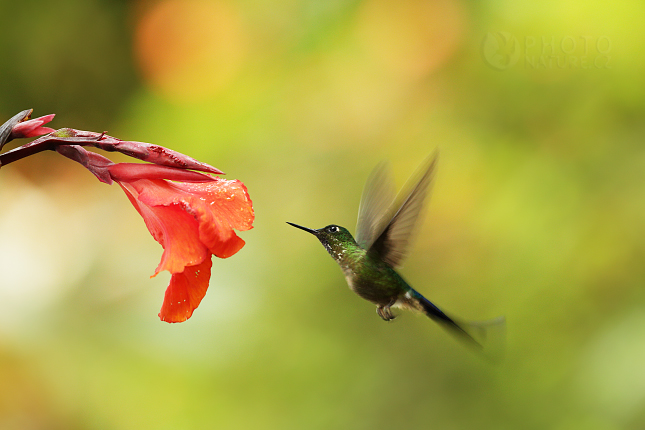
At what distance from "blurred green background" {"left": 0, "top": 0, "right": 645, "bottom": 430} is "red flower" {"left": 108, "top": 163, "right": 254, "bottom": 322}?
138 cm

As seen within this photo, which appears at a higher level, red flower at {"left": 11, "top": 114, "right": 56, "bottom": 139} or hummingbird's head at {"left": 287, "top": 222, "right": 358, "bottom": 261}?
red flower at {"left": 11, "top": 114, "right": 56, "bottom": 139}

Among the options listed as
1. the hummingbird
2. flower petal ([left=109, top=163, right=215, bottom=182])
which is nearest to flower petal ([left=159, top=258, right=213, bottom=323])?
flower petal ([left=109, top=163, right=215, bottom=182])

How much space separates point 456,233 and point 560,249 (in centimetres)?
37

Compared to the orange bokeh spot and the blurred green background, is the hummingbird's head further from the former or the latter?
the orange bokeh spot

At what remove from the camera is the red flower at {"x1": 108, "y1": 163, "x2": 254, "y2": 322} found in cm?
61

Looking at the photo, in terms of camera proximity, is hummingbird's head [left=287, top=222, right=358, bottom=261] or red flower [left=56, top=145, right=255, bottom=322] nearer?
red flower [left=56, top=145, right=255, bottom=322]

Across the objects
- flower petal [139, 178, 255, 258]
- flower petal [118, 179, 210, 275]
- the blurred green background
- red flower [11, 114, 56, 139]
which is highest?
red flower [11, 114, 56, 139]

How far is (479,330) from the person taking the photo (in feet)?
3.02

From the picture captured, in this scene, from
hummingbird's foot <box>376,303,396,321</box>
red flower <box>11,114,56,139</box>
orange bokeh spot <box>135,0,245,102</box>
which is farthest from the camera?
orange bokeh spot <box>135,0,245,102</box>

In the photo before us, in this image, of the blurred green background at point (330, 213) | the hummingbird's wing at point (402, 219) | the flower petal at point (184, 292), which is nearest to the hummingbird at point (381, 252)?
the hummingbird's wing at point (402, 219)

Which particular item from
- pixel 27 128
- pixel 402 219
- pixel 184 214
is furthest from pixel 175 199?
pixel 402 219

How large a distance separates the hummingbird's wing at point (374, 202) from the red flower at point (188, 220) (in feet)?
1.43

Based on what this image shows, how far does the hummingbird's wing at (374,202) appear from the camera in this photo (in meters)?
1.07

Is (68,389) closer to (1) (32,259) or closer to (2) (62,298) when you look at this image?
(2) (62,298)
